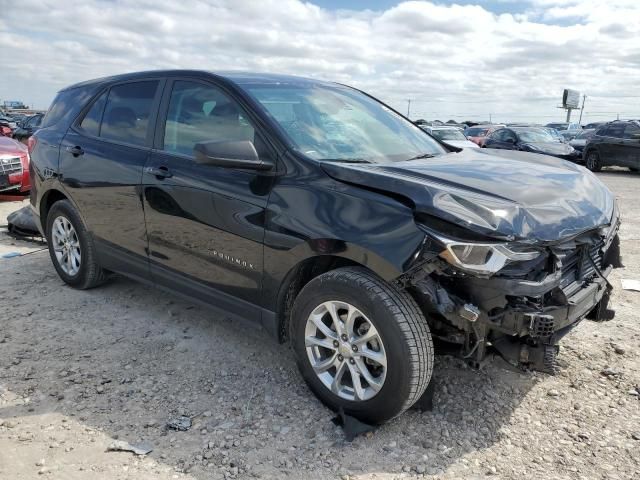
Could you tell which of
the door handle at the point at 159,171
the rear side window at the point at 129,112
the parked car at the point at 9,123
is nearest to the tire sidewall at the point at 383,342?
the door handle at the point at 159,171

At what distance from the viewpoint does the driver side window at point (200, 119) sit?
3410 millimetres

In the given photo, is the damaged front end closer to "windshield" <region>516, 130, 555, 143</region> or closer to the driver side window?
the driver side window

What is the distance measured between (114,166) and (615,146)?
16511mm

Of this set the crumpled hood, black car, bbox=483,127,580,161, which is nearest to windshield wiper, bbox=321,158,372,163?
the crumpled hood

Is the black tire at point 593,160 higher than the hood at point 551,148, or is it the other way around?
the hood at point 551,148

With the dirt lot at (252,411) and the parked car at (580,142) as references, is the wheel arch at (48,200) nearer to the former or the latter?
the dirt lot at (252,411)

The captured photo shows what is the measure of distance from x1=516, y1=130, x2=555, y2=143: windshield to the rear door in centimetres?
1493

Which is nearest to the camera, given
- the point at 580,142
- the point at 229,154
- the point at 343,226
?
the point at 343,226

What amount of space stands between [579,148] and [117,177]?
19.3 metres

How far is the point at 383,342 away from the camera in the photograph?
2672 mm

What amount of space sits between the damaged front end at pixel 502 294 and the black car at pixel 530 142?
14563 mm

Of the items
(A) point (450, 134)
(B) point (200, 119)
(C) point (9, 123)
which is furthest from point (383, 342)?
(C) point (9, 123)

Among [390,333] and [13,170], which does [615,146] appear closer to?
[13,170]

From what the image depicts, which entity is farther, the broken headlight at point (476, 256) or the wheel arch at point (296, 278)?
the wheel arch at point (296, 278)
